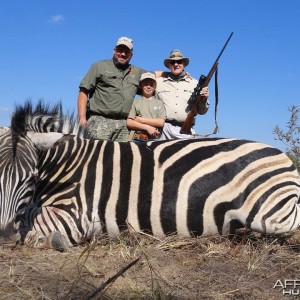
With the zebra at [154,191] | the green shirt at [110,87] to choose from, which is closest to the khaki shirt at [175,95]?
the green shirt at [110,87]

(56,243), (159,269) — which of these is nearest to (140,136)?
(56,243)

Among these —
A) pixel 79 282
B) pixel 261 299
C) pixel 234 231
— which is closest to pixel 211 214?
pixel 234 231

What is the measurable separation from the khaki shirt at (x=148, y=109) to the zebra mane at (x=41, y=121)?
130 centimetres

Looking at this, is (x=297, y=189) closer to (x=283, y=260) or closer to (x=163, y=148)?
(x=283, y=260)

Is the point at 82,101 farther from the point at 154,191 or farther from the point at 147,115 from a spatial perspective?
the point at 154,191

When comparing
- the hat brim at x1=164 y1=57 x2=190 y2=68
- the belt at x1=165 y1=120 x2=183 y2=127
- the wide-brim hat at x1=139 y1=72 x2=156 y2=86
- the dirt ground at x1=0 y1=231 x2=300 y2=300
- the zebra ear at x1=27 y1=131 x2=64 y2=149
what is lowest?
the dirt ground at x1=0 y1=231 x2=300 y2=300

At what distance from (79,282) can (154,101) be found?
10.1 ft

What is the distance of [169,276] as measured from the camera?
8.34 ft

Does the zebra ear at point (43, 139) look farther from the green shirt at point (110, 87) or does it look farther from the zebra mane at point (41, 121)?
the green shirt at point (110, 87)

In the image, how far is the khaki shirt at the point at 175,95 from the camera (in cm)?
515

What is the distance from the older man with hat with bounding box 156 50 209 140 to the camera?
514 cm

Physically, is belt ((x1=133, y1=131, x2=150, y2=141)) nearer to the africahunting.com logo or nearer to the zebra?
the zebra

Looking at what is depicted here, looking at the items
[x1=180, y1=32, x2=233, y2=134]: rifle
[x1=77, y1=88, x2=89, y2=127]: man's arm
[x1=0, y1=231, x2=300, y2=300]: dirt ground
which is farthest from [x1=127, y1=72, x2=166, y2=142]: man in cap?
[x1=0, y1=231, x2=300, y2=300]: dirt ground

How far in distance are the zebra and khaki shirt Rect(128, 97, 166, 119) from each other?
4.92ft
